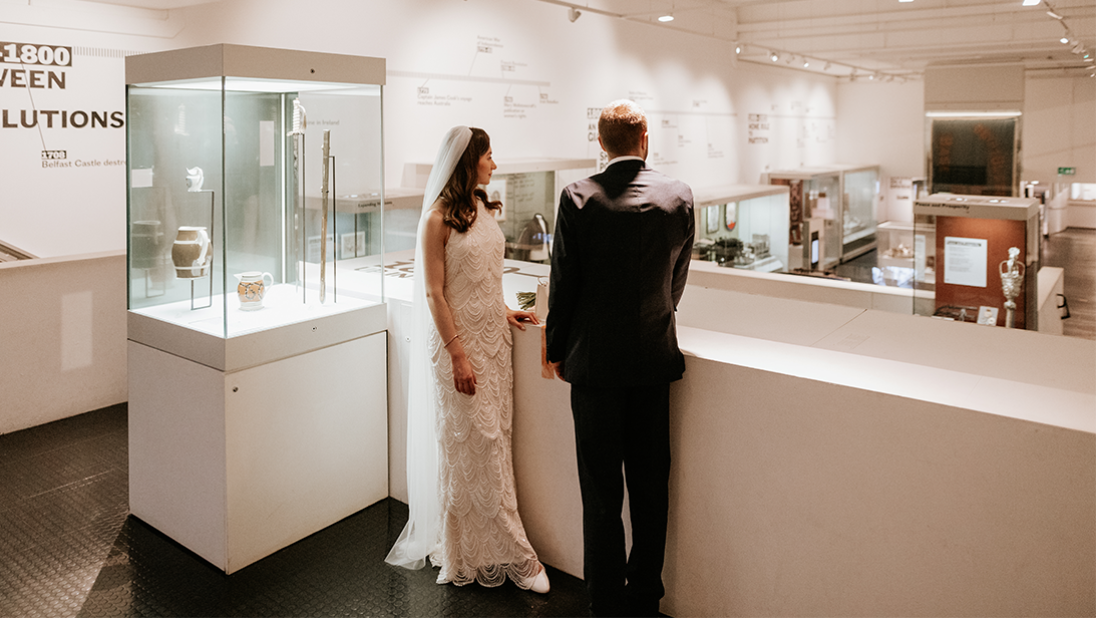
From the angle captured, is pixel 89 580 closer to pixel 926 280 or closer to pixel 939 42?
pixel 926 280

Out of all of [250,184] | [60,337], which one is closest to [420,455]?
[250,184]

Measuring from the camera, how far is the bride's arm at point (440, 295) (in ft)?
8.58

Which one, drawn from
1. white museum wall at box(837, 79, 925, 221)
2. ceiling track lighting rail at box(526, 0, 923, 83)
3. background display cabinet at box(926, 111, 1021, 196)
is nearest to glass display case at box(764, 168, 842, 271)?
ceiling track lighting rail at box(526, 0, 923, 83)

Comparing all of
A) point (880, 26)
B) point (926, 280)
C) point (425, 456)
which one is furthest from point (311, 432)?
point (880, 26)

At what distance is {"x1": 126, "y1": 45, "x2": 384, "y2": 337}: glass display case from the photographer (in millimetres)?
2877

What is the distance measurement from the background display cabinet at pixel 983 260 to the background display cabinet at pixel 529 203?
8.86 ft

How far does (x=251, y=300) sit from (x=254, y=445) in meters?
0.57

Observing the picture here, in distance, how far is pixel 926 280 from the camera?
18.5 feet

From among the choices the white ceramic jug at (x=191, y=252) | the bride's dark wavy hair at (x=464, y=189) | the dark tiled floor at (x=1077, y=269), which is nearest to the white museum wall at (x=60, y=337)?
the white ceramic jug at (x=191, y=252)

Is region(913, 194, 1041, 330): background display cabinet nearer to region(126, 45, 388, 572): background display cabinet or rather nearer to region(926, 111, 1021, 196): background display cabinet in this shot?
region(126, 45, 388, 572): background display cabinet

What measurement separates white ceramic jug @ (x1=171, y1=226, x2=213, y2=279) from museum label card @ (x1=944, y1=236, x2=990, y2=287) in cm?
438

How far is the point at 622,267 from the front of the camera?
7.23ft

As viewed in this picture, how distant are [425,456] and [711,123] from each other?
26.2ft

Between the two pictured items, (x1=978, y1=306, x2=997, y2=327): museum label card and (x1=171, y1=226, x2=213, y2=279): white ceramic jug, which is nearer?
(x1=171, y1=226, x2=213, y2=279): white ceramic jug
